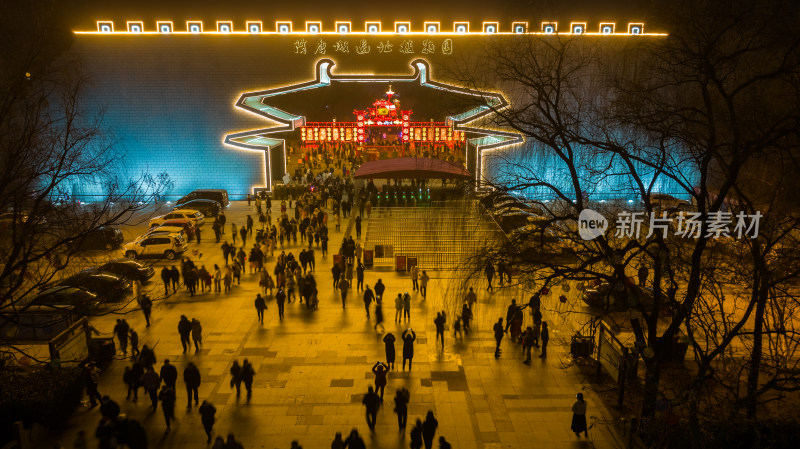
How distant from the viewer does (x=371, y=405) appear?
9.88m

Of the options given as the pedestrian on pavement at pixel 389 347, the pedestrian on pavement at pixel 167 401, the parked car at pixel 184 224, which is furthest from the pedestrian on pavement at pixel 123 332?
the parked car at pixel 184 224

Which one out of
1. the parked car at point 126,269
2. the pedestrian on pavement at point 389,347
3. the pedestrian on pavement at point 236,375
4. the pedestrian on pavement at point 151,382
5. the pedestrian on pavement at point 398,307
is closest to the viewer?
the pedestrian on pavement at point 151,382

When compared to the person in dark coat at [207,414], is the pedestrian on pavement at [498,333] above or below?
above

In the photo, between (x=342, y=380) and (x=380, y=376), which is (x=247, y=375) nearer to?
(x=342, y=380)

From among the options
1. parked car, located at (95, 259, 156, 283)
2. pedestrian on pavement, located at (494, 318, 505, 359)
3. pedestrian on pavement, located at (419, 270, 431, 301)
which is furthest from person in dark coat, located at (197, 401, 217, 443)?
parked car, located at (95, 259, 156, 283)

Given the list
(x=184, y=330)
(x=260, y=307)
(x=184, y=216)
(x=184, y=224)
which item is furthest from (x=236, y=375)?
(x=184, y=216)

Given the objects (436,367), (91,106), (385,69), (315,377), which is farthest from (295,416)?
(91,106)

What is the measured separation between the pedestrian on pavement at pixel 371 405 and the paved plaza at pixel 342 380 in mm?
190

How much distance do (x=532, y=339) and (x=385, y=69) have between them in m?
22.7

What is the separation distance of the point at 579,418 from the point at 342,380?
492cm

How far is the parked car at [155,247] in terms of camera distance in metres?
20.9

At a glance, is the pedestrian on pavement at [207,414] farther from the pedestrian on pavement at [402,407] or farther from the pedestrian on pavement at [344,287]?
the pedestrian on pavement at [344,287]

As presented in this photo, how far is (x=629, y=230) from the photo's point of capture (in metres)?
9.39

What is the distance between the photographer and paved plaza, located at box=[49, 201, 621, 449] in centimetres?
998
